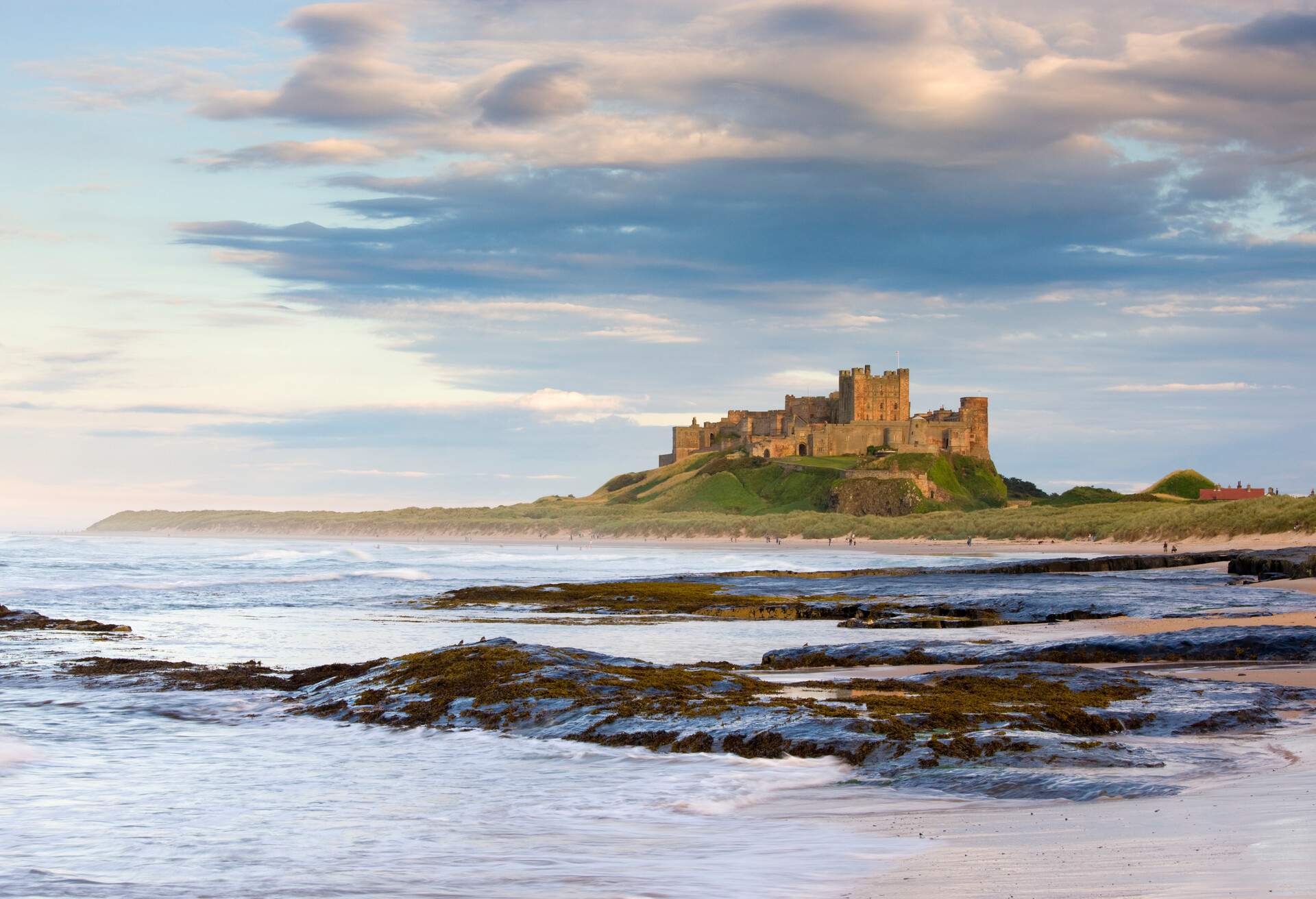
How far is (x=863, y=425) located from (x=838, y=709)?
135096 mm

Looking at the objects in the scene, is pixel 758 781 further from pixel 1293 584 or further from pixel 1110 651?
pixel 1293 584

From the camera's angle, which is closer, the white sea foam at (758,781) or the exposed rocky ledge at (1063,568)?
the white sea foam at (758,781)

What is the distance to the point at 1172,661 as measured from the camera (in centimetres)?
1523

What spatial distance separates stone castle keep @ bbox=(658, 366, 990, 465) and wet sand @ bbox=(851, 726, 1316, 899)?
13298 cm

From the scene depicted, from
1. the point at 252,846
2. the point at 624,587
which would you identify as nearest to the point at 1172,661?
the point at 252,846

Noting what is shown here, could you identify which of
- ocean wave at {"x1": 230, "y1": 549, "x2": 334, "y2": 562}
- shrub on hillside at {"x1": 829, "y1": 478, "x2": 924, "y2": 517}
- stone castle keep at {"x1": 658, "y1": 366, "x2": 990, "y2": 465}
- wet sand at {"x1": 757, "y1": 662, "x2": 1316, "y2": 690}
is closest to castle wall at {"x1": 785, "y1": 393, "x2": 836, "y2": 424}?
stone castle keep at {"x1": 658, "y1": 366, "x2": 990, "y2": 465}

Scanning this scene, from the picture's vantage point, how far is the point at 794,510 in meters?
116

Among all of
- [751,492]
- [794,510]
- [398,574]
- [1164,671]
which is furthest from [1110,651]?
[751,492]

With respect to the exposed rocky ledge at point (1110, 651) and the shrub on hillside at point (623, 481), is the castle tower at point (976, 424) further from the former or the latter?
the exposed rocky ledge at point (1110, 651)

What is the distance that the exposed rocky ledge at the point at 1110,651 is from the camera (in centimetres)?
1537

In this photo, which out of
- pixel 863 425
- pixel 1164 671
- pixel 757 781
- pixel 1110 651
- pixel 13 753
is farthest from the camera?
pixel 863 425

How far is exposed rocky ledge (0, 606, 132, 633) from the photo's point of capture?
70.8 ft

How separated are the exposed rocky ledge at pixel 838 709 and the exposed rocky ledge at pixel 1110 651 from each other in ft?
4.48

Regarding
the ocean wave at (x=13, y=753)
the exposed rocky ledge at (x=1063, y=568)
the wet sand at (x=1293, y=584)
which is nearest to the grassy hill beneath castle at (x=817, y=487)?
the exposed rocky ledge at (x=1063, y=568)
